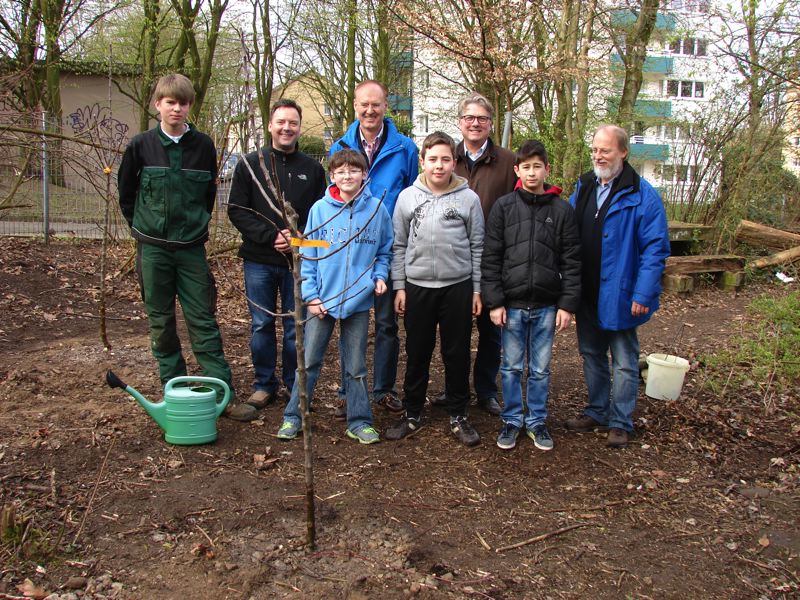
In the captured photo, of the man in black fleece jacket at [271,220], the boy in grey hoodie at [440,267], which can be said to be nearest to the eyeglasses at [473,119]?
the boy in grey hoodie at [440,267]

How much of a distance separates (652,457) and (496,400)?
3.73 ft

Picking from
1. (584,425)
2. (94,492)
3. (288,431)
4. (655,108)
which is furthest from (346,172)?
(655,108)

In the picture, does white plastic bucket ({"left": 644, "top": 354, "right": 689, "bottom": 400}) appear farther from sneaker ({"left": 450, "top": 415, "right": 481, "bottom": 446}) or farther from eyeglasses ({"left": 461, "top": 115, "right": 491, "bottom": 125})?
eyeglasses ({"left": 461, "top": 115, "right": 491, "bottom": 125})

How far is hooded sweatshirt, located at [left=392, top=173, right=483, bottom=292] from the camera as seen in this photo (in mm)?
3941

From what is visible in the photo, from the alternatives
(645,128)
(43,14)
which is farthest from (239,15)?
(645,128)

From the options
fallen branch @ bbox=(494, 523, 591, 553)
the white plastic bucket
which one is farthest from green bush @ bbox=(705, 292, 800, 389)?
fallen branch @ bbox=(494, 523, 591, 553)

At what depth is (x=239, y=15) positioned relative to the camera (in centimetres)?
1526

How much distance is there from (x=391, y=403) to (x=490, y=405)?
2.28ft

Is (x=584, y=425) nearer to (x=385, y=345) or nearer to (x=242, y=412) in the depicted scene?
(x=385, y=345)

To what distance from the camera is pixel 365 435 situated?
4.03 meters

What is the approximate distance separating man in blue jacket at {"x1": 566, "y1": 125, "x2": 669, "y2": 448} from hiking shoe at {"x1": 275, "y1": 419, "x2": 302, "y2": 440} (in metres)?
1.94

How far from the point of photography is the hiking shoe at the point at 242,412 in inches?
168

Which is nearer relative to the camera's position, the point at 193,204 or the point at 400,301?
the point at 400,301

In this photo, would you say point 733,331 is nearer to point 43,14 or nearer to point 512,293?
point 512,293
